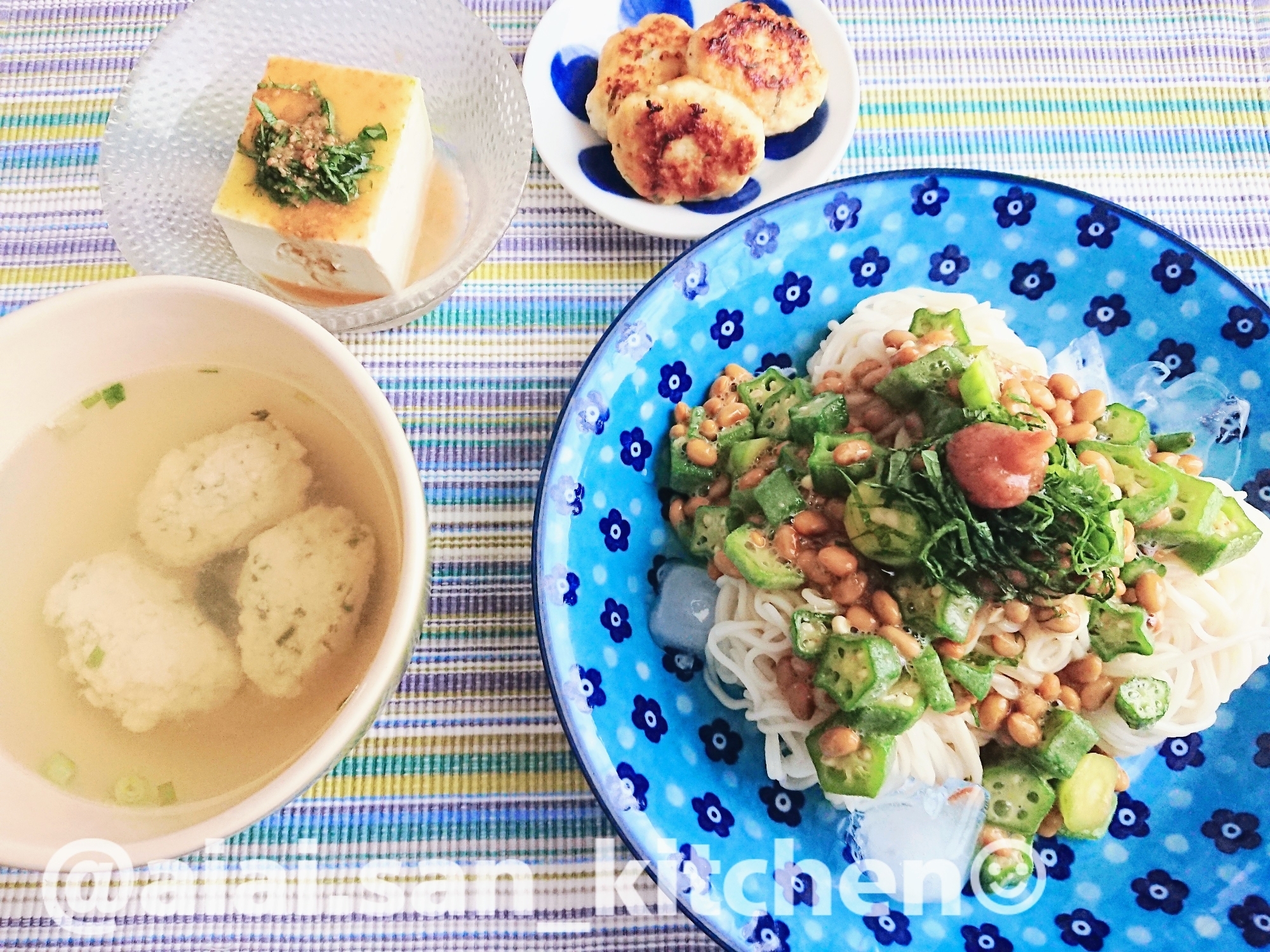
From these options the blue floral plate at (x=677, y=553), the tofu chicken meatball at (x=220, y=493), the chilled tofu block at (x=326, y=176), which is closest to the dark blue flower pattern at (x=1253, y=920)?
the blue floral plate at (x=677, y=553)

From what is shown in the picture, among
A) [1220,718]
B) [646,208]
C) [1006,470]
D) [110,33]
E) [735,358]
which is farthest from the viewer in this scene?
[110,33]

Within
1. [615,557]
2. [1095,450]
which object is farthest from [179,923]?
[1095,450]

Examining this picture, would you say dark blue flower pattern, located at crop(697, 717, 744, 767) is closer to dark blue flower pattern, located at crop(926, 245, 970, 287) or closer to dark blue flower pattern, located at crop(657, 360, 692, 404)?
dark blue flower pattern, located at crop(657, 360, 692, 404)

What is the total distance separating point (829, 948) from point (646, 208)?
4.72ft

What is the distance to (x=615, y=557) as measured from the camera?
148cm

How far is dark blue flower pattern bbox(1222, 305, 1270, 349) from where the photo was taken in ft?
5.07

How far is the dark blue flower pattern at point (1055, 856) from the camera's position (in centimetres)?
144

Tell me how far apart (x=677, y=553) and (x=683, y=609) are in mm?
119

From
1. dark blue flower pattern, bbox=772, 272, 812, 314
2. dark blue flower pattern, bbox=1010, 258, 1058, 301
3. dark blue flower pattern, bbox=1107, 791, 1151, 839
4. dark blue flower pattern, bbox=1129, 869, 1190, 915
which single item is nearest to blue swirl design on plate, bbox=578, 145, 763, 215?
dark blue flower pattern, bbox=772, 272, 812, 314

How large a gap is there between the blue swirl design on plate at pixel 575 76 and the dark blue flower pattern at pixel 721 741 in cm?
135

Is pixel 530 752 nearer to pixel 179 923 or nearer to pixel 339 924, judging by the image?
pixel 339 924

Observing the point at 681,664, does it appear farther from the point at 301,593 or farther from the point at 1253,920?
the point at 1253,920

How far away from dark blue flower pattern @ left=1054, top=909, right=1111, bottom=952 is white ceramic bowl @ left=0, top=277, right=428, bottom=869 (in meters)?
1.18

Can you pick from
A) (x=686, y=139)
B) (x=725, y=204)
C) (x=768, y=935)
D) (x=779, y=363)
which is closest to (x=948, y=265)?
(x=779, y=363)
